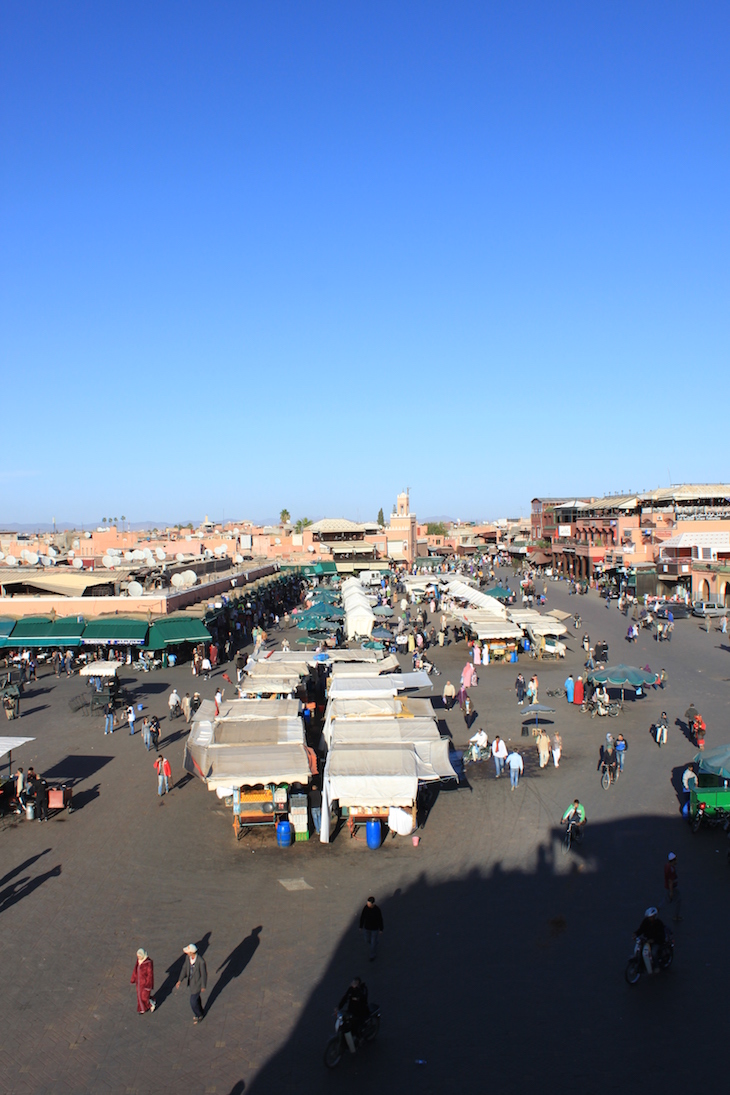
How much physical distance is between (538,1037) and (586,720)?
12.2 metres

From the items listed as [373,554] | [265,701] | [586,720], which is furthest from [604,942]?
[373,554]

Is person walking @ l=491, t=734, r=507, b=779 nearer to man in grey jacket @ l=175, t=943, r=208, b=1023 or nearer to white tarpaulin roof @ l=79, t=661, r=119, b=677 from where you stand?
man in grey jacket @ l=175, t=943, r=208, b=1023

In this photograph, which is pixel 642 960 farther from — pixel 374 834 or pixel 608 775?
pixel 608 775

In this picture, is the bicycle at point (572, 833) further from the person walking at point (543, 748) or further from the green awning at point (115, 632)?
the green awning at point (115, 632)

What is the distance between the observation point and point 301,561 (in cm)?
6231

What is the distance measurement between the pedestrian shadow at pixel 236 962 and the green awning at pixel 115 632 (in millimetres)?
19046

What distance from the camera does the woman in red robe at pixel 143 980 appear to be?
7.12 meters

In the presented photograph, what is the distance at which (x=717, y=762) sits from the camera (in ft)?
36.8

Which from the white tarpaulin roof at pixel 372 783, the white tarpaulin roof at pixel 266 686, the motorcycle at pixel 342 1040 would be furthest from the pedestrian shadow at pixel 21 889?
Result: the white tarpaulin roof at pixel 266 686

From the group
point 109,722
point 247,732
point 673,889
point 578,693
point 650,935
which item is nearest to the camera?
point 650,935

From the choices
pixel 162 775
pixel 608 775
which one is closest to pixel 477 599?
pixel 608 775

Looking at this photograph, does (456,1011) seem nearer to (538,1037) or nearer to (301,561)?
(538,1037)

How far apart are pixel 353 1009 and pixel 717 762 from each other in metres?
7.14

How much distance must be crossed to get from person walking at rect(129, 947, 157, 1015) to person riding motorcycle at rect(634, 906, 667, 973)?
4.83 meters
